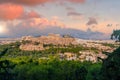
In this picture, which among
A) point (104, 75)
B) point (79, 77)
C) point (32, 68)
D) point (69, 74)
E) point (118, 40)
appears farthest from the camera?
point (32, 68)

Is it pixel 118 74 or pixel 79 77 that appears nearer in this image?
pixel 118 74

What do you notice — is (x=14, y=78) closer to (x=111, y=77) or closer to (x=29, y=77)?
(x=111, y=77)

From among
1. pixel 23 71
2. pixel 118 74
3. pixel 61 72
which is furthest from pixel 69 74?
pixel 118 74

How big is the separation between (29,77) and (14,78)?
9508 centimetres

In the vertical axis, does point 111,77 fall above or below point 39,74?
above

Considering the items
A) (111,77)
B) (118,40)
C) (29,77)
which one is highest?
(118,40)

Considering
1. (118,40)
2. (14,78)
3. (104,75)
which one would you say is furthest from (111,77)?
(14,78)

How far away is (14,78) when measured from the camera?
1266cm

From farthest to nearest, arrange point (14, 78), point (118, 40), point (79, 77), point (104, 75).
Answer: point (79, 77), point (104, 75), point (118, 40), point (14, 78)

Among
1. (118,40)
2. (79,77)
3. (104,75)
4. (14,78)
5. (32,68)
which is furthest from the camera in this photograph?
(32,68)

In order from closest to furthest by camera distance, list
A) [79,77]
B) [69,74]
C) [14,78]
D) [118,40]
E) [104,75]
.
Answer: [14,78]
[118,40]
[104,75]
[79,77]
[69,74]

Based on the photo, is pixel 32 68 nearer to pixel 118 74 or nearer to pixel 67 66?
pixel 67 66

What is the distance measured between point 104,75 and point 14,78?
3.77m

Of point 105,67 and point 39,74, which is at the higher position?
point 105,67
